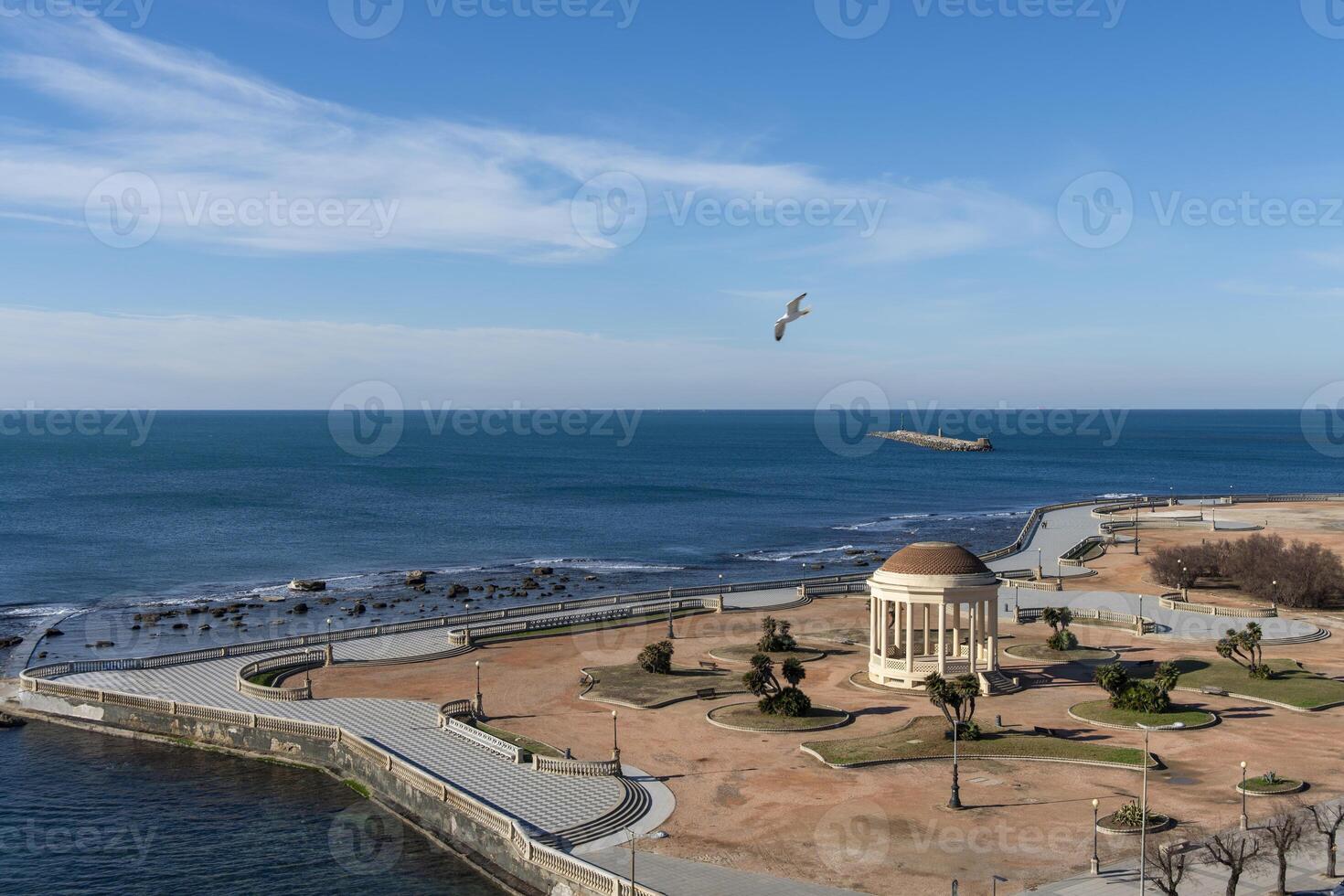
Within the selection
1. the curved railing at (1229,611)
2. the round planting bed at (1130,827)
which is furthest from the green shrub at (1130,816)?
the curved railing at (1229,611)

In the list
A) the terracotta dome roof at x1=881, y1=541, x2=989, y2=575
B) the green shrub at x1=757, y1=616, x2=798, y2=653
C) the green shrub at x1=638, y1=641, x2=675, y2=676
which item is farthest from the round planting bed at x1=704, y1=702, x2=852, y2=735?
the green shrub at x1=757, y1=616, x2=798, y2=653

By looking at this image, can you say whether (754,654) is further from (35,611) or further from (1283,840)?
(35,611)

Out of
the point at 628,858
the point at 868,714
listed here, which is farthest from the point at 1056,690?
the point at 628,858

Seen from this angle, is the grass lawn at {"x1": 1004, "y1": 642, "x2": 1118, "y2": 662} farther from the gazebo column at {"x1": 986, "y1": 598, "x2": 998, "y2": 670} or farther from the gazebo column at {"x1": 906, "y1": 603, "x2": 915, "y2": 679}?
the gazebo column at {"x1": 906, "y1": 603, "x2": 915, "y2": 679}

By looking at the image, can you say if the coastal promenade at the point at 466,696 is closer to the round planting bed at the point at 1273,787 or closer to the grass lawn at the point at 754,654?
the grass lawn at the point at 754,654

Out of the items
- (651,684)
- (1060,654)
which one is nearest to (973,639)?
(1060,654)
